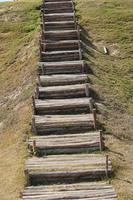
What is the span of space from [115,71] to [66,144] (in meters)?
10.4

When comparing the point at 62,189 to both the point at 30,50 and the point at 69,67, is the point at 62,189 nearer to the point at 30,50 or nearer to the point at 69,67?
the point at 69,67

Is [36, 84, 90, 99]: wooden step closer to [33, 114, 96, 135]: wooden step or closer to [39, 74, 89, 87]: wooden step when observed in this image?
[39, 74, 89, 87]: wooden step

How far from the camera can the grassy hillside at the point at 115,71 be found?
22.0m

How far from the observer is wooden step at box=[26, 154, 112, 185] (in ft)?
67.5

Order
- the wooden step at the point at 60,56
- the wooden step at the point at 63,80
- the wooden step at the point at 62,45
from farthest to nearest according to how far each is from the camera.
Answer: the wooden step at the point at 62,45 < the wooden step at the point at 60,56 < the wooden step at the point at 63,80

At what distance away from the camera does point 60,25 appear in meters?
36.8

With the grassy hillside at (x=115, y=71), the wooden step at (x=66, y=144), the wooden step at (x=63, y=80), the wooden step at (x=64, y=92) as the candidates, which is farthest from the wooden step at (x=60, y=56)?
the wooden step at (x=66, y=144)

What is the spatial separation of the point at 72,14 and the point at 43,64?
886 centimetres

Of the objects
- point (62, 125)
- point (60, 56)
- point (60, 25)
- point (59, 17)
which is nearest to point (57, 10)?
point (59, 17)

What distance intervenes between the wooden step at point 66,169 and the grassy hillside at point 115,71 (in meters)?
0.63

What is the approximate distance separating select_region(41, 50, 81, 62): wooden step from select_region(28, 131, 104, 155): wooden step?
9558 millimetres

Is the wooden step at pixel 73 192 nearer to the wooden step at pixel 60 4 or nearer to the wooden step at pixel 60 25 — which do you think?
the wooden step at pixel 60 25

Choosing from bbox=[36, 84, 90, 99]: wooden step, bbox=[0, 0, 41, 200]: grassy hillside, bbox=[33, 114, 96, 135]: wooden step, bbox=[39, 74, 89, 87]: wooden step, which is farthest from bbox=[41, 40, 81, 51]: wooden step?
bbox=[33, 114, 96, 135]: wooden step

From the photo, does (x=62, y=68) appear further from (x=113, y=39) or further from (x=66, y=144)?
(x=66, y=144)
